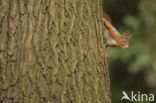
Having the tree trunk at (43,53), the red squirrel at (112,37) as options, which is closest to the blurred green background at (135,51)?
the red squirrel at (112,37)

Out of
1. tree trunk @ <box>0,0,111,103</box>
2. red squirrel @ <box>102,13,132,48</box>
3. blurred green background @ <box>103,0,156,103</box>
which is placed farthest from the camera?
blurred green background @ <box>103,0,156,103</box>

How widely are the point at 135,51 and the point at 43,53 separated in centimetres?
416

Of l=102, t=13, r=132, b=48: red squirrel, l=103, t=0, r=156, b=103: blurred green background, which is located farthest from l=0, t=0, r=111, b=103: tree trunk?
l=103, t=0, r=156, b=103: blurred green background

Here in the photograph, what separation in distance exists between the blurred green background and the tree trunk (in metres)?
3.89

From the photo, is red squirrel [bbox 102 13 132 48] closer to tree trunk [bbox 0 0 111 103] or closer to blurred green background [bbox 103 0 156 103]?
tree trunk [bbox 0 0 111 103]

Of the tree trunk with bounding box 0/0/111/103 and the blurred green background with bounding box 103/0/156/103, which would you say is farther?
the blurred green background with bounding box 103/0/156/103

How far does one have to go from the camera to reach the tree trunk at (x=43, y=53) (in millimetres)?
3066

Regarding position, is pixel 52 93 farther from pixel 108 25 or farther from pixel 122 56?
pixel 122 56

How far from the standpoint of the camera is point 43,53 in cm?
307

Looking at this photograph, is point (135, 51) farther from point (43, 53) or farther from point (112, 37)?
point (43, 53)

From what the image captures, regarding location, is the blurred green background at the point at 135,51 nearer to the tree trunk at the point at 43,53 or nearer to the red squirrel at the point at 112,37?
the red squirrel at the point at 112,37

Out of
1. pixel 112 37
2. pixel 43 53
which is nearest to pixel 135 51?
pixel 112 37

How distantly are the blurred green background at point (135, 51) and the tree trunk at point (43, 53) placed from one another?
3.89m

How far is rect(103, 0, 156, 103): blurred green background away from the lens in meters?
7.13
